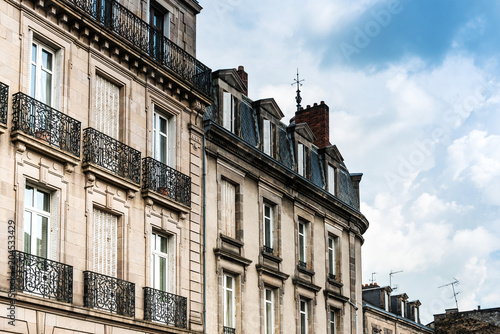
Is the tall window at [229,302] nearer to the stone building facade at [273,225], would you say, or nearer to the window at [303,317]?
the stone building facade at [273,225]

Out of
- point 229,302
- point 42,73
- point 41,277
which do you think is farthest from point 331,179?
point 41,277

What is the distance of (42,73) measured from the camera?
16781 millimetres

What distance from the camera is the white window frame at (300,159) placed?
1112 inches

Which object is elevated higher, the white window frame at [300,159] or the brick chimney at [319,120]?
the brick chimney at [319,120]

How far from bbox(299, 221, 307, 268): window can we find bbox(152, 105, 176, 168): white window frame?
7.94m

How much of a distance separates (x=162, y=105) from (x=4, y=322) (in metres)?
7.70

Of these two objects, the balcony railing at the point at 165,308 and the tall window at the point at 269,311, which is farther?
the tall window at the point at 269,311

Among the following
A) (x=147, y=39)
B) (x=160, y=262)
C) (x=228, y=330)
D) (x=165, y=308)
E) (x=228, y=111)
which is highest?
(x=147, y=39)

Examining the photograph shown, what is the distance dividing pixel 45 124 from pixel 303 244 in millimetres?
13186

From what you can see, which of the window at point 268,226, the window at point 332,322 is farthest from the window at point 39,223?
the window at point 332,322

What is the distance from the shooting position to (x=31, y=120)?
15.9 m

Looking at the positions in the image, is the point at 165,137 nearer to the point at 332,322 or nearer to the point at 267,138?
the point at 267,138

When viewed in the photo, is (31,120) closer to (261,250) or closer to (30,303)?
(30,303)

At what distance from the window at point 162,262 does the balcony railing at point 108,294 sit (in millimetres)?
1404
